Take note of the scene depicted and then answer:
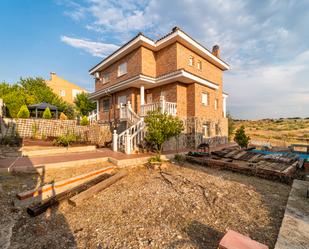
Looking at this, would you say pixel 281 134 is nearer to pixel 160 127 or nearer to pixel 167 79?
pixel 167 79

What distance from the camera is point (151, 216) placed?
11.6ft

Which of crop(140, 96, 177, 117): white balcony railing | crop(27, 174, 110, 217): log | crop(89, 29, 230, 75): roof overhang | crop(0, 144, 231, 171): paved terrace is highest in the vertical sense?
crop(89, 29, 230, 75): roof overhang

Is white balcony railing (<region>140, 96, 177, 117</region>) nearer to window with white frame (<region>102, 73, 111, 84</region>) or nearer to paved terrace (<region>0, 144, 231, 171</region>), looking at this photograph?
paved terrace (<region>0, 144, 231, 171</region>)

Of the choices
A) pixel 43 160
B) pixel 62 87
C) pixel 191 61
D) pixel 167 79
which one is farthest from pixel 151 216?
pixel 62 87

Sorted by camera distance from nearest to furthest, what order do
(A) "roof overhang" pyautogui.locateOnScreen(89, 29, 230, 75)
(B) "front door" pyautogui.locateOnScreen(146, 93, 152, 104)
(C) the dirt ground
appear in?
(C) the dirt ground < (A) "roof overhang" pyautogui.locateOnScreen(89, 29, 230, 75) < (B) "front door" pyautogui.locateOnScreen(146, 93, 152, 104)

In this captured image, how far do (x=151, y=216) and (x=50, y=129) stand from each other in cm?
1272

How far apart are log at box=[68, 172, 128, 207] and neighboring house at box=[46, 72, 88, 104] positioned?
36257 mm

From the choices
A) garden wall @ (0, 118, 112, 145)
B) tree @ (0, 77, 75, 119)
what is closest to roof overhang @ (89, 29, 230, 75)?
garden wall @ (0, 118, 112, 145)

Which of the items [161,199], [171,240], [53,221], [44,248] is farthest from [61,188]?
[171,240]

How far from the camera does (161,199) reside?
4.33m

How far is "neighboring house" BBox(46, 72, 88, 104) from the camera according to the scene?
114 feet

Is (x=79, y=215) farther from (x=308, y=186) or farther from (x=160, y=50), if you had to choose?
(x=160, y=50)

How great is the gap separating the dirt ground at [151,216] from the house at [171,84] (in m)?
5.35

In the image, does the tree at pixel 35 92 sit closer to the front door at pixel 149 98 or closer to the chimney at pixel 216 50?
the front door at pixel 149 98
